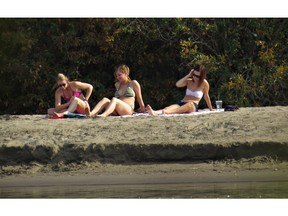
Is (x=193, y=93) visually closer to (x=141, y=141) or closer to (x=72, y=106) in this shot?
(x=72, y=106)

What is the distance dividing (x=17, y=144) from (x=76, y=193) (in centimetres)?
271

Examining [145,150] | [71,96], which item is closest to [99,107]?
[71,96]

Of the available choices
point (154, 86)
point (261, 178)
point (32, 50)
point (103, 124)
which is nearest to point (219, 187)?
point (261, 178)

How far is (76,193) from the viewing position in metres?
10.7

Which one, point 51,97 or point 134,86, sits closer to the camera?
point 134,86

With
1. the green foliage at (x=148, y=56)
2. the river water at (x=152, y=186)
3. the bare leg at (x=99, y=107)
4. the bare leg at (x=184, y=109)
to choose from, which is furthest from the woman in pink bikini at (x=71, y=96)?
the green foliage at (x=148, y=56)

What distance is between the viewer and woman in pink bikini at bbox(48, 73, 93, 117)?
14.4 m

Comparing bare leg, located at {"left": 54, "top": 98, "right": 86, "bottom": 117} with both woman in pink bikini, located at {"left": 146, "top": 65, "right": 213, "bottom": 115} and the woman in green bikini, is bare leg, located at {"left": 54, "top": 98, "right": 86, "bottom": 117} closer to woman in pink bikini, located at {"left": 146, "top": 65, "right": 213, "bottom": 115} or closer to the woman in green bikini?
the woman in green bikini

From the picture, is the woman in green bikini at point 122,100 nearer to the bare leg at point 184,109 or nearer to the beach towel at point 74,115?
the beach towel at point 74,115

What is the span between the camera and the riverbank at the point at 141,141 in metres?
12.8

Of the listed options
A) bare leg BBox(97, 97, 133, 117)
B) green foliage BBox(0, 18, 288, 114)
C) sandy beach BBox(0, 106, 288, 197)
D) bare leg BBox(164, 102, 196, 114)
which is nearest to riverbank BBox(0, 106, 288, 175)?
sandy beach BBox(0, 106, 288, 197)

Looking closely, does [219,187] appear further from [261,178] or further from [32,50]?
[32,50]

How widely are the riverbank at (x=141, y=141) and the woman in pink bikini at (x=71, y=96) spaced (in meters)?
0.39

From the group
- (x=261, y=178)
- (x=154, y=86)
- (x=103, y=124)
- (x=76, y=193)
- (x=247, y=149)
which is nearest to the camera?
(x=76, y=193)
